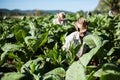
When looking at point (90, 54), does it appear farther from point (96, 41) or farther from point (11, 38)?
point (11, 38)

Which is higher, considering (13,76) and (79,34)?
(13,76)

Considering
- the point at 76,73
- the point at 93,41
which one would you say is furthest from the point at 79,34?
the point at 76,73

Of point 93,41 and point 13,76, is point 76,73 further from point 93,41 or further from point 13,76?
point 93,41

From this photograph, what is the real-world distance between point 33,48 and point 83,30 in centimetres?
94

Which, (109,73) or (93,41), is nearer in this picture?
(109,73)

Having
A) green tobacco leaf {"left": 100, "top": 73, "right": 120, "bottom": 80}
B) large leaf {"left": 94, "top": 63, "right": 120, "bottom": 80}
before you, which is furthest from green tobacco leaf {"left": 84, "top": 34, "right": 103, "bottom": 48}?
green tobacco leaf {"left": 100, "top": 73, "right": 120, "bottom": 80}

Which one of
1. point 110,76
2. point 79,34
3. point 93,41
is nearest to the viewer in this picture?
point 110,76

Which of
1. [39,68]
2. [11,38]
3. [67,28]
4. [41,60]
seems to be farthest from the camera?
[67,28]

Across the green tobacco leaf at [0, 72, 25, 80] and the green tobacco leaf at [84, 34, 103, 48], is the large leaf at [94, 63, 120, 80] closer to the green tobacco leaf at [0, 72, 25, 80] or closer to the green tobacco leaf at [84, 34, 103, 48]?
the green tobacco leaf at [0, 72, 25, 80]

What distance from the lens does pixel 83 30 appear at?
14.1 ft

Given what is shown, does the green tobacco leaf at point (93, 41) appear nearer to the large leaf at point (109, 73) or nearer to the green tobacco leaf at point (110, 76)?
the large leaf at point (109, 73)

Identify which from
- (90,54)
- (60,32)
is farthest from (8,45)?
(60,32)

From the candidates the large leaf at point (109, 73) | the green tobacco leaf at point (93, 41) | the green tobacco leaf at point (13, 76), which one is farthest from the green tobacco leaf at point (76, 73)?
the green tobacco leaf at point (93, 41)

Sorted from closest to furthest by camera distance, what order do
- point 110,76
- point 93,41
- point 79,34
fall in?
point 110,76, point 93,41, point 79,34
